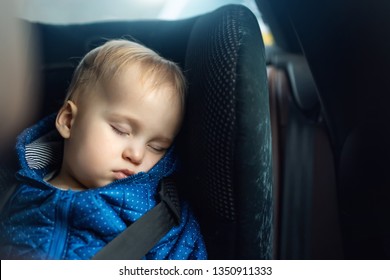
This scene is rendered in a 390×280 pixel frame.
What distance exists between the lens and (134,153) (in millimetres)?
667

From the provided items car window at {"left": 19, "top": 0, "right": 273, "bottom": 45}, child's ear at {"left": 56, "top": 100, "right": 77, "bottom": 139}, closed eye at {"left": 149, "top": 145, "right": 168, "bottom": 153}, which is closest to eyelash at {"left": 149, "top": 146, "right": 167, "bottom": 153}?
closed eye at {"left": 149, "top": 145, "right": 168, "bottom": 153}

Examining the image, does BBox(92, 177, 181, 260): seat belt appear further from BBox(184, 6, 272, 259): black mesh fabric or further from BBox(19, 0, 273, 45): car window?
BBox(19, 0, 273, 45): car window

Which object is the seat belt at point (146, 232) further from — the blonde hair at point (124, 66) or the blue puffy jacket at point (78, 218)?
the blonde hair at point (124, 66)

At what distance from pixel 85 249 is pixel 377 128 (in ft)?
1.70

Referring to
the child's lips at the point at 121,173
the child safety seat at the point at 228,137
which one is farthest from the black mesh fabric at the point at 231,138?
the child's lips at the point at 121,173

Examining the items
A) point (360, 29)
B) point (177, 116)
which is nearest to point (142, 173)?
point (177, 116)

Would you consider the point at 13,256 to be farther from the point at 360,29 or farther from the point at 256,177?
the point at 360,29

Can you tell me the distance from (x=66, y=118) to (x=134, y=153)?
14 cm

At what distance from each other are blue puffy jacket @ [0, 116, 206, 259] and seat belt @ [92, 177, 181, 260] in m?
0.02

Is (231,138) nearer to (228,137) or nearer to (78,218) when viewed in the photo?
(228,137)

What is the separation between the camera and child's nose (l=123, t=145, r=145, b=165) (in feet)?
2.19

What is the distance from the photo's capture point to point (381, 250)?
2.52 ft

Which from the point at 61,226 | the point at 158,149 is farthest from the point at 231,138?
the point at 61,226
